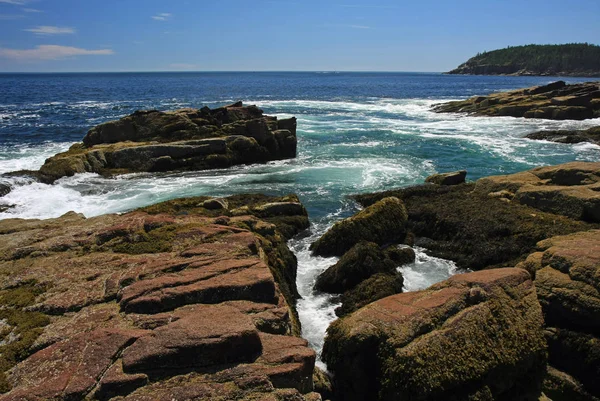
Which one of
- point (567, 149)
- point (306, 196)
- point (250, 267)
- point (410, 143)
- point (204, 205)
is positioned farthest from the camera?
point (410, 143)

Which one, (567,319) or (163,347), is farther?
(567,319)

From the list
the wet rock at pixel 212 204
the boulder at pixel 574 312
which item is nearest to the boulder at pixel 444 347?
the boulder at pixel 574 312

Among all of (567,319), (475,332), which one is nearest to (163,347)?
(475,332)

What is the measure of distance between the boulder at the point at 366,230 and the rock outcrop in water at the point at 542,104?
53756 millimetres

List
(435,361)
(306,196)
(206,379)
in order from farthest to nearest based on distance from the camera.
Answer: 1. (306,196)
2. (435,361)
3. (206,379)

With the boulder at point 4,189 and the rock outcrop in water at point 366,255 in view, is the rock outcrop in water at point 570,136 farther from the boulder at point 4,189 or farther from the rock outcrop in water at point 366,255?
the boulder at point 4,189

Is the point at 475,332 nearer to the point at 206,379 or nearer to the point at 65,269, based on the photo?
the point at 206,379

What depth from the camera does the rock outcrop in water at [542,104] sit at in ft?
198

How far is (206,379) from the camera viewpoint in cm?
718

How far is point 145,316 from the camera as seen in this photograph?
8656 millimetres

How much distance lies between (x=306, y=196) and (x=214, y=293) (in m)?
18.7

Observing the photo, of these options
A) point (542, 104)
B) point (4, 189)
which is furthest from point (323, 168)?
point (542, 104)

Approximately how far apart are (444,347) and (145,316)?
6.33m

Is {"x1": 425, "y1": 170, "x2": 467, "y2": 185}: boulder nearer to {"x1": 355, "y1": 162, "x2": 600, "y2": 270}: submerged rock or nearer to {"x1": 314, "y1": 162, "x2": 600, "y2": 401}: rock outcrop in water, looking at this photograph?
{"x1": 355, "y1": 162, "x2": 600, "y2": 270}: submerged rock
